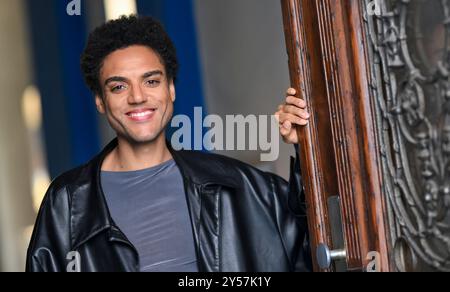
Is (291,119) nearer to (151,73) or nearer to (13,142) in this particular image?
(151,73)

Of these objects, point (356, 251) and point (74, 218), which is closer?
point (356, 251)

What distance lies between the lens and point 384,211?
209 cm

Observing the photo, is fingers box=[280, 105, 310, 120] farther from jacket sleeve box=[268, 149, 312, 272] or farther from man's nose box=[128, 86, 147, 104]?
man's nose box=[128, 86, 147, 104]

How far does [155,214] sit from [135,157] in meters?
0.23

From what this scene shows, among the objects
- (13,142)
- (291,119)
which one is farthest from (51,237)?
(13,142)

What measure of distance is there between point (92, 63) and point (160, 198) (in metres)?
0.54

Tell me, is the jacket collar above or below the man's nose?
below

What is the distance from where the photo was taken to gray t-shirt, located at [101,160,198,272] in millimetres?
2613

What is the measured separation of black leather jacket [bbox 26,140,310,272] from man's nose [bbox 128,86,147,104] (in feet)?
0.73

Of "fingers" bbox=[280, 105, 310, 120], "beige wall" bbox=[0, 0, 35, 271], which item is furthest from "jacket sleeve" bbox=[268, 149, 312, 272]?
"beige wall" bbox=[0, 0, 35, 271]

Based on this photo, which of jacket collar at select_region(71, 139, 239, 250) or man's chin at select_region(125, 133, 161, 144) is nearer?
jacket collar at select_region(71, 139, 239, 250)

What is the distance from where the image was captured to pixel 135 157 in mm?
2834
